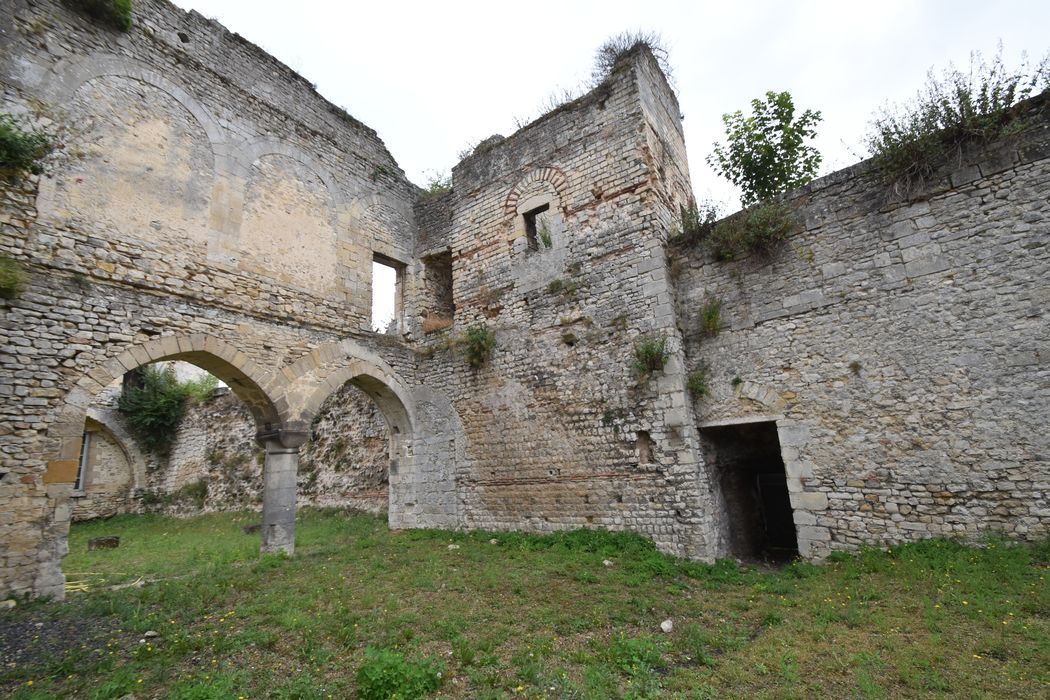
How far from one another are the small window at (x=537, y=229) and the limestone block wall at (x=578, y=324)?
39mm

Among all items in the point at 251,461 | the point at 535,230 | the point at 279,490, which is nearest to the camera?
the point at 279,490

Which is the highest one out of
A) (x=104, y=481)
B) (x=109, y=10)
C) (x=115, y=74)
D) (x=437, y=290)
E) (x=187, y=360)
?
(x=109, y=10)

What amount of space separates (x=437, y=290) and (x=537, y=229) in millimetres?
3268

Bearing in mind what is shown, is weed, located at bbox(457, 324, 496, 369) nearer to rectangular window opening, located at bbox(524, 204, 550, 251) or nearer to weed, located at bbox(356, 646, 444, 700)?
rectangular window opening, located at bbox(524, 204, 550, 251)

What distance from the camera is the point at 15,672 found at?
381 centimetres

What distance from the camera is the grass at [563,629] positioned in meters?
3.47

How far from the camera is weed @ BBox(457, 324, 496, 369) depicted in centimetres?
948

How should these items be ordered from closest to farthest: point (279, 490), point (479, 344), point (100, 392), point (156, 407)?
point (100, 392) → point (279, 490) → point (479, 344) → point (156, 407)

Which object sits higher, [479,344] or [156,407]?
[156,407]

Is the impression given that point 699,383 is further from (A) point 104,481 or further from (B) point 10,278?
(A) point 104,481

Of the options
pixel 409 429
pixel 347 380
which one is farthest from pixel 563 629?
pixel 409 429

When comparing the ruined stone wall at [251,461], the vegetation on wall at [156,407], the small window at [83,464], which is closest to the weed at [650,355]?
the ruined stone wall at [251,461]

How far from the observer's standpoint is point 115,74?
24.5 feet

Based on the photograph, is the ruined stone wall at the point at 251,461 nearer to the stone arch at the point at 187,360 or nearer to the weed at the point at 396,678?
the stone arch at the point at 187,360
